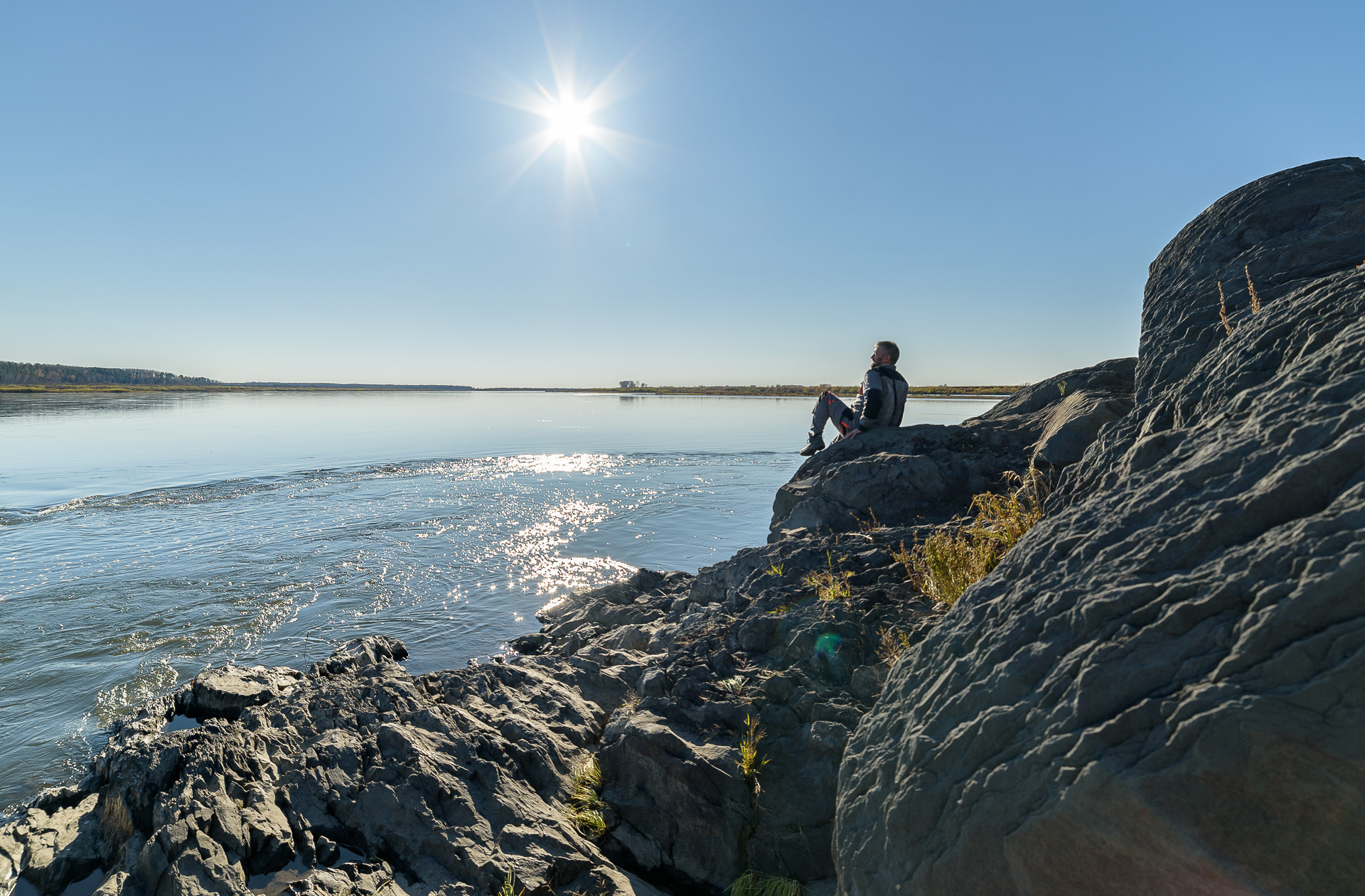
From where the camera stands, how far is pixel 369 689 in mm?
5738

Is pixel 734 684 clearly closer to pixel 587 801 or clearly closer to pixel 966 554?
pixel 587 801

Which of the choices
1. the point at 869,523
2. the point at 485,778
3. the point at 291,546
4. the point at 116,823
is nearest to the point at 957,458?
the point at 869,523

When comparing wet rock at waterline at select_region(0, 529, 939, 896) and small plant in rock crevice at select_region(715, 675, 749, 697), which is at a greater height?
small plant in rock crevice at select_region(715, 675, 749, 697)

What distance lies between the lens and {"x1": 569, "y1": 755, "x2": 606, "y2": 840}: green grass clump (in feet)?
15.8

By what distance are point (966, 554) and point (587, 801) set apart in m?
3.78

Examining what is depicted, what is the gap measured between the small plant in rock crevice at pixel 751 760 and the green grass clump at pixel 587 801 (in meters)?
1.14

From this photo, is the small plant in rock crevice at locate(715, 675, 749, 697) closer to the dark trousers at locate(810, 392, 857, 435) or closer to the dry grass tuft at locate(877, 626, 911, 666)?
the dry grass tuft at locate(877, 626, 911, 666)

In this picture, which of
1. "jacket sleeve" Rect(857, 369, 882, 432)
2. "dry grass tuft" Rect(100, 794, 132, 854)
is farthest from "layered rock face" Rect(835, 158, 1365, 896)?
"jacket sleeve" Rect(857, 369, 882, 432)

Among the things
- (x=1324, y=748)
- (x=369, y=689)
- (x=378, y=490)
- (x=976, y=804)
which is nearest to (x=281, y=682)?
(x=369, y=689)

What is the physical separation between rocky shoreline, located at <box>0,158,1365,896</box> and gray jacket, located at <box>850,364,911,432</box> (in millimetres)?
3094

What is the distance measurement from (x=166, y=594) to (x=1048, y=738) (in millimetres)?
14151

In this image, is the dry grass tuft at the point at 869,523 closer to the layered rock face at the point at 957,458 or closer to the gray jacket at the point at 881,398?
the layered rock face at the point at 957,458

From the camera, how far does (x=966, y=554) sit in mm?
5629

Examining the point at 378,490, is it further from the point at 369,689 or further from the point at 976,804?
the point at 976,804
